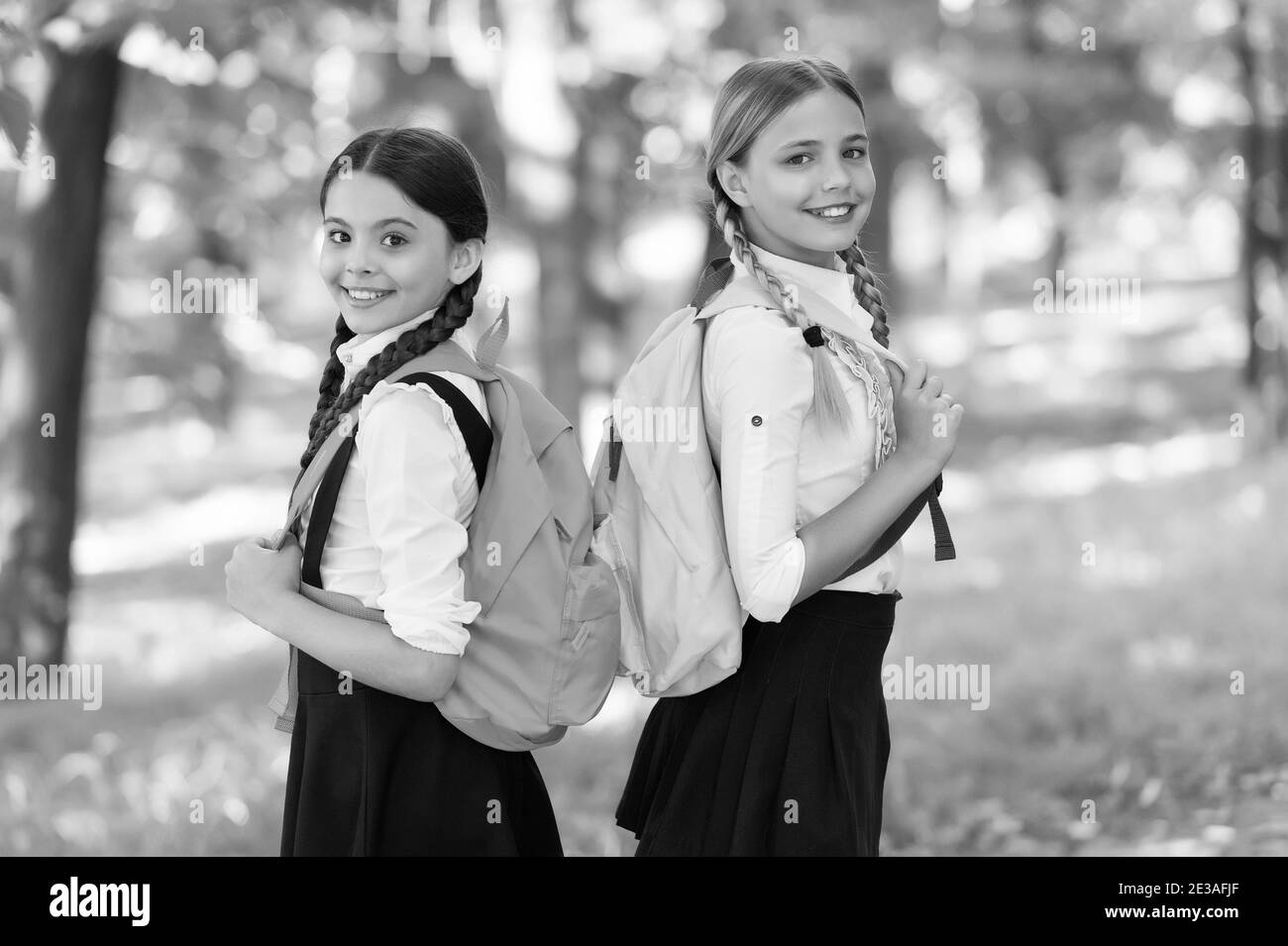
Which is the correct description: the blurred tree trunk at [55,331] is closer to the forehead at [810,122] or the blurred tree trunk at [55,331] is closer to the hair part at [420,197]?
the hair part at [420,197]

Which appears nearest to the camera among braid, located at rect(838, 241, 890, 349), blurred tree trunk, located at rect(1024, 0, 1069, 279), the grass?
braid, located at rect(838, 241, 890, 349)

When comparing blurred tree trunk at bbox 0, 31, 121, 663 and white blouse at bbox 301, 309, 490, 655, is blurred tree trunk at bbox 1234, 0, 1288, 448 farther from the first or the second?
white blouse at bbox 301, 309, 490, 655

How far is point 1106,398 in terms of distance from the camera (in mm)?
14602

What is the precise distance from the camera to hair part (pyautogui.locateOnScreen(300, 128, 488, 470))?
2.32 m

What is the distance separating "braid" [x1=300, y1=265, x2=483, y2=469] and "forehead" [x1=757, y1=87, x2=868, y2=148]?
56 cm

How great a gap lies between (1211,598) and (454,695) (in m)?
6.18

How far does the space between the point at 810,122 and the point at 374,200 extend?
734 mm

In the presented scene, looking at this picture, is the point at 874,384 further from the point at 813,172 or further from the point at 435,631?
the point at 435,631

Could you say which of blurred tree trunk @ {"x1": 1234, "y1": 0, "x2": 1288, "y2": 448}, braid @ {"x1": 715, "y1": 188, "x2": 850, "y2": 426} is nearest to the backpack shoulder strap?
braid @ {"x1": 715, "y1": 188, "x2": 850, "y2": 426}

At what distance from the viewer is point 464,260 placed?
241cm

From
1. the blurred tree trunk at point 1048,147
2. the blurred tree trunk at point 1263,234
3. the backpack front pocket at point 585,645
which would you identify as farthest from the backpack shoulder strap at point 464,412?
the blurred tree trunk at point 1048,147

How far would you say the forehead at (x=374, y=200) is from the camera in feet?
7.59

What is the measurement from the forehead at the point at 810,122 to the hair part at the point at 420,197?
0.51 m

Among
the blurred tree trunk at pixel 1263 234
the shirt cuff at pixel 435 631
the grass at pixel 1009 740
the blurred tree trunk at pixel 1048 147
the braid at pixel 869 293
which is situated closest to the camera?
the shirt cuff at pixel 435 631
